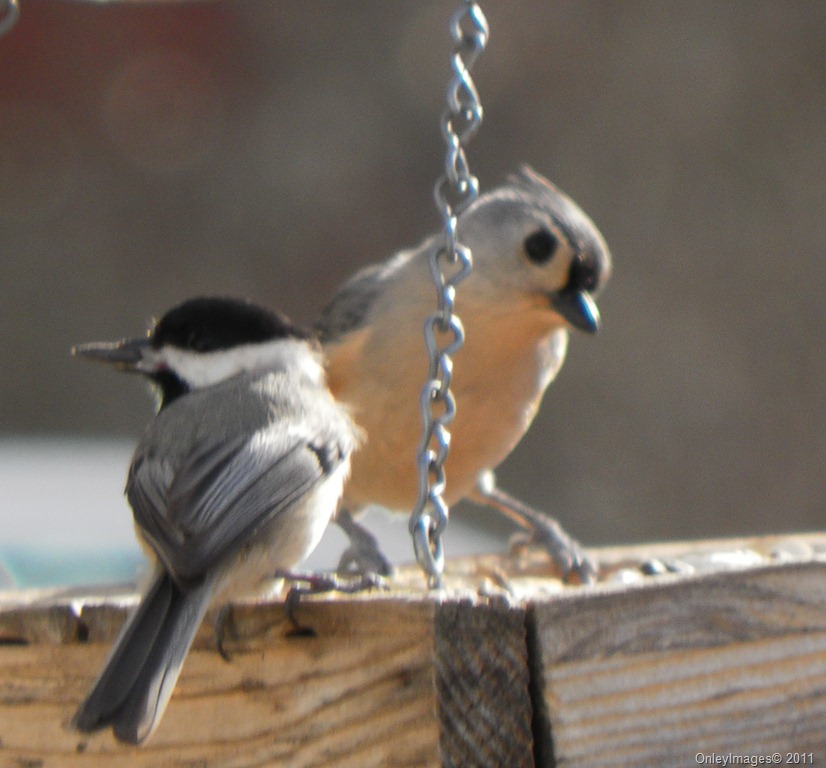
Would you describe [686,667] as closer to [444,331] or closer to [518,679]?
[518,679]

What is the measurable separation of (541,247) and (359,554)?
0.74m

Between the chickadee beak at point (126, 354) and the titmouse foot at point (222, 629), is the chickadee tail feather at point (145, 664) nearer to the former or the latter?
the titmouse foot at point (222, 629)

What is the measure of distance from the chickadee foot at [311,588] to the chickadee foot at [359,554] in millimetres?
775

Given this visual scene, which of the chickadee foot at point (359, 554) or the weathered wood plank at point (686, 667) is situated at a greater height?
the weathered wood plank at point (686, 667)

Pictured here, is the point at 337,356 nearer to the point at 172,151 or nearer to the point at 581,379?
the point at 581,379

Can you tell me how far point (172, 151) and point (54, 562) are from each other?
3261mm

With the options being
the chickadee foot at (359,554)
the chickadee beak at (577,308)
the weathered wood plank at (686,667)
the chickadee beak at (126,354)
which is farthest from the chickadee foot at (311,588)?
the chickadee beak at (577,308)

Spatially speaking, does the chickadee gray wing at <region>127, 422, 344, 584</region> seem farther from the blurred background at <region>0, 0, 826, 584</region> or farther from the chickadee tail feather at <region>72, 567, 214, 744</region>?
the blurred background at <region>0, 0, 826, 584</region>

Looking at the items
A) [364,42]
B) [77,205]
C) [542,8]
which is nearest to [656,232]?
[542,8]

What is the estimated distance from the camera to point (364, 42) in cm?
592

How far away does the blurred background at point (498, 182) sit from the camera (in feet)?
18.6

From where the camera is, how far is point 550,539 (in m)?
2.83

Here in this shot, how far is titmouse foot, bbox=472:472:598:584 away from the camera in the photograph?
2.64 meters

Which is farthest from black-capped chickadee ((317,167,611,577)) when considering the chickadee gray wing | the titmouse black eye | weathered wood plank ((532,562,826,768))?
weathered wood plank ((532,562,826,768))
